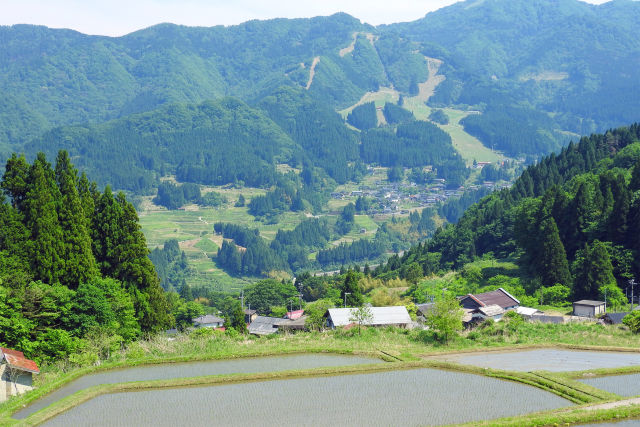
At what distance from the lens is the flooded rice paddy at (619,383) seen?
2642cm

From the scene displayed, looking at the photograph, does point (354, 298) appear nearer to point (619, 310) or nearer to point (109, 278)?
point (619, 310)

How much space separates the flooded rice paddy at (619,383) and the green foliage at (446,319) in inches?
317

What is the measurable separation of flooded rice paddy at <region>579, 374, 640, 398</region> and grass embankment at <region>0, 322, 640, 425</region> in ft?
1.70

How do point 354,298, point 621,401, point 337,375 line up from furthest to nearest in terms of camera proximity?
point 354,298
point 337,375
point 621,401

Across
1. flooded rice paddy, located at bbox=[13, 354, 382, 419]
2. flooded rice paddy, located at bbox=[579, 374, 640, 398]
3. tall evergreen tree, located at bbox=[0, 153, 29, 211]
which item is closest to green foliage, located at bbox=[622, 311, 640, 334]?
flooded rice paddy, located at bbox=[579, 374, 640, 398]

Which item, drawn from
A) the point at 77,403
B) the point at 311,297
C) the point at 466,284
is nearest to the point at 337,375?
the point at 77,403

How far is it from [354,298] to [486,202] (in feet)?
147

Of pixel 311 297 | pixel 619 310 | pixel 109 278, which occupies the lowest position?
pixel 311 297

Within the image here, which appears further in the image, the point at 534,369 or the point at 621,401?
the point at 534,369

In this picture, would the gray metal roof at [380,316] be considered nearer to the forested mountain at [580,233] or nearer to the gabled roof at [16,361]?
the forested mountain at [580,233]

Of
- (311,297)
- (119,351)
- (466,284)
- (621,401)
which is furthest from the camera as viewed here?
(311,297)

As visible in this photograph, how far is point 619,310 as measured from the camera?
51312mm

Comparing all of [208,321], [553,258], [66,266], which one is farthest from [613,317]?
[208,321]

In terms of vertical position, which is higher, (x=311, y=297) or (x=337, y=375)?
(x=337, y=375)
